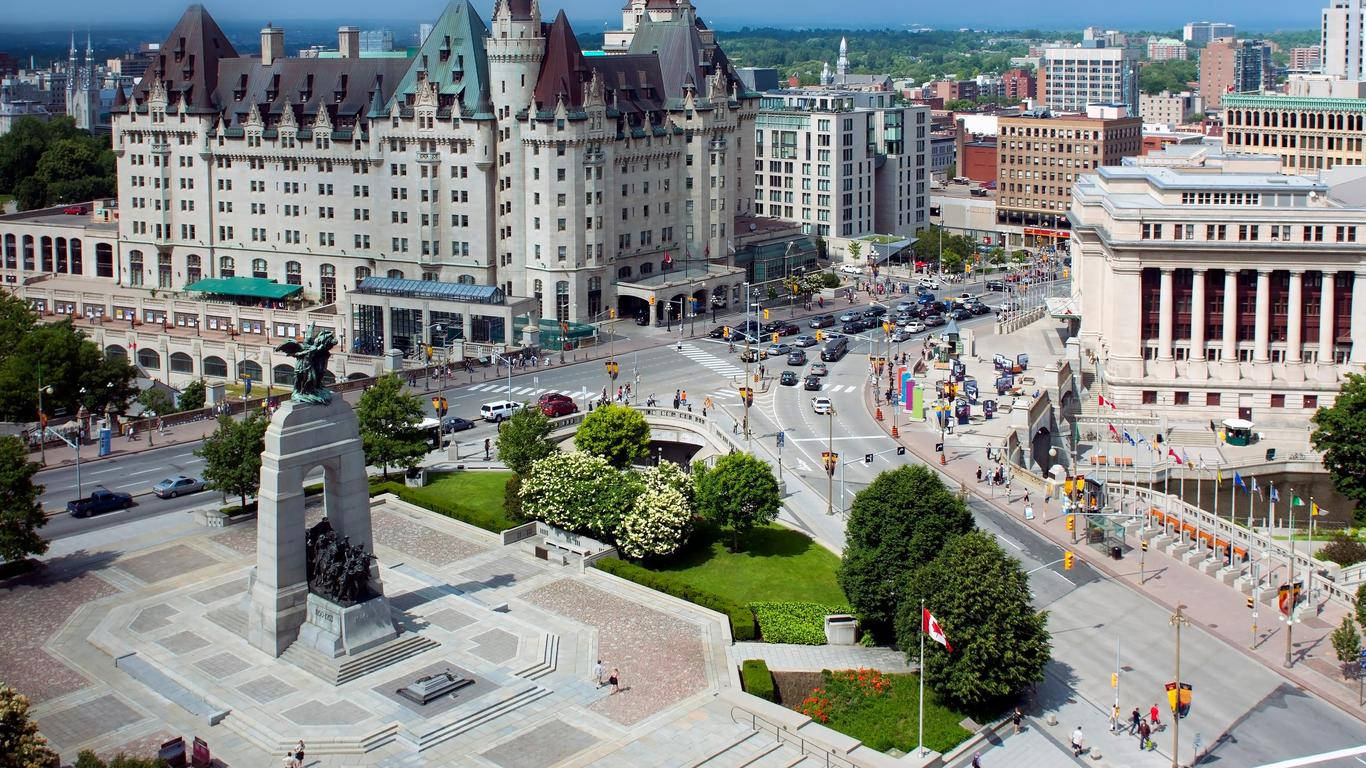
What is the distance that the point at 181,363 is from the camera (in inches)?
6988

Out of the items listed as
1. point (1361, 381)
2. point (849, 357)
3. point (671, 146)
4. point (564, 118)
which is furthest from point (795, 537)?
point (671, 146)

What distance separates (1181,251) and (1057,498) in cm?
3529

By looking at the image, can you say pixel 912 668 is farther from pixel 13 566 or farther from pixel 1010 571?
pixel 13 566

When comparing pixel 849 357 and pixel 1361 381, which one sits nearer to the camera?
pixel 1361 381

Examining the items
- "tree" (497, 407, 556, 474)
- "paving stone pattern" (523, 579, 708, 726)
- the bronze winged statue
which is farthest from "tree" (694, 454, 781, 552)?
the bronze winged statue

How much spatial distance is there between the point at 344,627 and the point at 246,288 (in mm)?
114674

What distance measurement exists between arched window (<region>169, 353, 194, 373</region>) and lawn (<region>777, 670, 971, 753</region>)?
109 meters

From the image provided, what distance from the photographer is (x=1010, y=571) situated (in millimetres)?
83250

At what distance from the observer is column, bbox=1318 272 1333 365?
452 feet

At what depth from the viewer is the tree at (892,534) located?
289 ft

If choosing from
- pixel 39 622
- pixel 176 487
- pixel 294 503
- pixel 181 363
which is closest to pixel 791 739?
pixel 294 503

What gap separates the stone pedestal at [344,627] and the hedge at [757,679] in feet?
57.5

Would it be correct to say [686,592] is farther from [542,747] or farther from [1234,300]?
[1234,300]

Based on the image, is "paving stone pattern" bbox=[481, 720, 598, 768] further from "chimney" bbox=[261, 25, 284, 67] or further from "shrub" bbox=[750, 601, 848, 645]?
"chimney" bbox=[261, 25, 284, 67]
